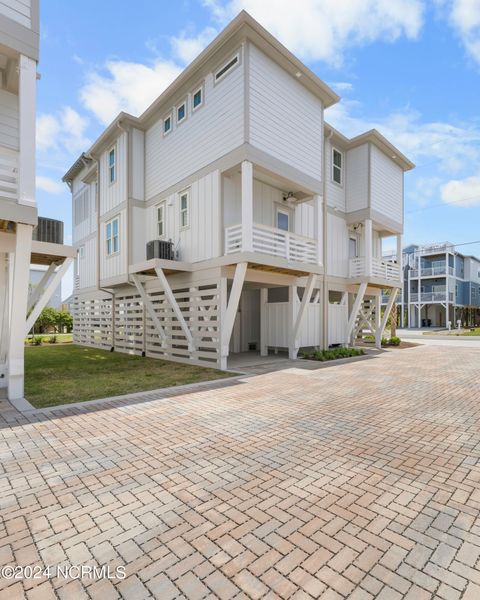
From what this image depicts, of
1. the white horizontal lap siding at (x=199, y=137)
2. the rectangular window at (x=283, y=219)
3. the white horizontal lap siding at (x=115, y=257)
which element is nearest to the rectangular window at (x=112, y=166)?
the white horizontal lap siding at (x=199, y=137)

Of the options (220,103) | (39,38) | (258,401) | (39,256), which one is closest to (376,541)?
(258,401)

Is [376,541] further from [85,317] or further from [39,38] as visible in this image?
[85,317]

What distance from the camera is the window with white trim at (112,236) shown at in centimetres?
1493

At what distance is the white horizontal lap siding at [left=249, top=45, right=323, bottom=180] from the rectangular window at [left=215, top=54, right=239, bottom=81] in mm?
616

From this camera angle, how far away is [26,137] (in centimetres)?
634

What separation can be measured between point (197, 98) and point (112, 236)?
7189 millimetres

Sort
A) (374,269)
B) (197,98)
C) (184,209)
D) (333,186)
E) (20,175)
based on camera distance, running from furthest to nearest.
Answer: (374,269)
(333,186)
(184,209)
(197,98)
(20,175)

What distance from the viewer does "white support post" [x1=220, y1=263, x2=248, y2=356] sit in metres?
9.81

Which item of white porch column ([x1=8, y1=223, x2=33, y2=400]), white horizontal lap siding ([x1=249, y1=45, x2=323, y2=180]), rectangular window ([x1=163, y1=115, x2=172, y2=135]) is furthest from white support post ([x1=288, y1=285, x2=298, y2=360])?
white porch column ([x1=8, y1=223, x2=33, y2=400])

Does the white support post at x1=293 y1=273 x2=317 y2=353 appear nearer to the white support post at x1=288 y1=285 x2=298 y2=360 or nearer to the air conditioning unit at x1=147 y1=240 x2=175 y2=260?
the white support post at x1=288 y1=285 x2=298 y2=360

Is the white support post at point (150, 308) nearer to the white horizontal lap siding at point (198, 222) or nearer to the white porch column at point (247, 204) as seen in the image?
the white horizontal lap siding at point (198, 222)

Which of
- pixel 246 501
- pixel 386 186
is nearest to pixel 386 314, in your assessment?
pixel 386 186

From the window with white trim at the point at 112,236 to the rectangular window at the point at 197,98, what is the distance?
235 inches

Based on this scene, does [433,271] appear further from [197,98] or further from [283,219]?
[197,98]
